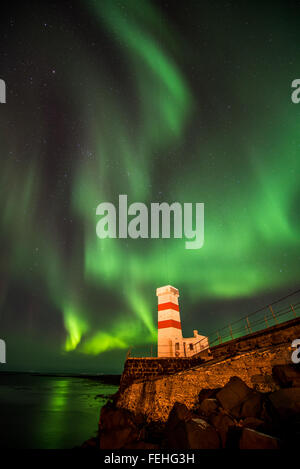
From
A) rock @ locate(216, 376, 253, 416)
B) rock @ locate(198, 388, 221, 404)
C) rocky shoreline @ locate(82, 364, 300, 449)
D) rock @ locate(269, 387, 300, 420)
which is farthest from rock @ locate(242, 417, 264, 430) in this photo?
rock @ locate(198, 388, 221, 404)

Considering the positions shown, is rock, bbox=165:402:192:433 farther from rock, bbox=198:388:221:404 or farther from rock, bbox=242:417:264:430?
rock, bbox=242:417:264:430

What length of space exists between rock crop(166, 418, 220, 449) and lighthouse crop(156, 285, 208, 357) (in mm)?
12575

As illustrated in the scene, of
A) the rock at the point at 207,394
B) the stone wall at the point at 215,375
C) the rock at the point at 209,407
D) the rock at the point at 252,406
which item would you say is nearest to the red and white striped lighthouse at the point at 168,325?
the stone wall at the point at 215,375

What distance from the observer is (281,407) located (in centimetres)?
577

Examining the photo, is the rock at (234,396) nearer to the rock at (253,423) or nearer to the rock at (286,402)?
the rock at (253,423)

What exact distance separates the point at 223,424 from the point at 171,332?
12897 millimetres

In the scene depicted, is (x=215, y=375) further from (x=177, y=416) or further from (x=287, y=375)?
(x=287, y=375)

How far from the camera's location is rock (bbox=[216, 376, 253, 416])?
22.3 ft

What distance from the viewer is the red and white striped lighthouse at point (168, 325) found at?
18312 mm

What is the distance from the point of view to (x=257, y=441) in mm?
4617

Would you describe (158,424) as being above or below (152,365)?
below
